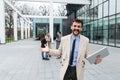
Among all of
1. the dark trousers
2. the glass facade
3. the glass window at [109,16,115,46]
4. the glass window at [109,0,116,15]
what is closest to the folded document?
the dark trousers

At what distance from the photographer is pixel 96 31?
2884 cm

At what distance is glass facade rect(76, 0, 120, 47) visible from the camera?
880 inches

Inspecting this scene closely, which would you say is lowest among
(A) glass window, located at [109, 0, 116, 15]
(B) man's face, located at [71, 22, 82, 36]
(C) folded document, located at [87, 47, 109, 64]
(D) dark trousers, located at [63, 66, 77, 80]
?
(D) dark trousers, located at [63, 66, 77, 80]

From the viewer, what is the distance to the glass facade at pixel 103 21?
22.3m

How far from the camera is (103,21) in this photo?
25984 mm

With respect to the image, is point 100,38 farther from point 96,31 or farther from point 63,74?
point 63,74

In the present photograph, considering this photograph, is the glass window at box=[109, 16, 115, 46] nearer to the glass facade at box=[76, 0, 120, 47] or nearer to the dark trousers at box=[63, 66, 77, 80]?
the glass facade at box=[76, 0, 120, 47]

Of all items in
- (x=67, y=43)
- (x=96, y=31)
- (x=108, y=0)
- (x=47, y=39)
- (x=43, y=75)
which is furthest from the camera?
(x=96, y=31)

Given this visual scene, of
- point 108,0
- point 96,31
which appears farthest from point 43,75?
point 96,31

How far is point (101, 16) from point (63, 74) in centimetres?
2416

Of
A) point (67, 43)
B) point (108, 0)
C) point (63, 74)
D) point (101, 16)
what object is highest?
point (108, 0)

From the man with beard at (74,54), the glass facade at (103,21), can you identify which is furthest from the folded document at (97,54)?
the glass facade at (103,21)

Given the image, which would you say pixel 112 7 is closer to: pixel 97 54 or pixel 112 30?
pixel 112 30

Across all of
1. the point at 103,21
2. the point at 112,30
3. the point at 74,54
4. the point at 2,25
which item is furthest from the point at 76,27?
the point at 2,25
